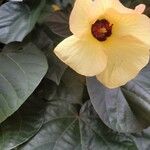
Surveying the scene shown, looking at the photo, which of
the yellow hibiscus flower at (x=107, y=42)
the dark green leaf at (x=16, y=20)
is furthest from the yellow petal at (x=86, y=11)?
the dark green leaf at (x=16, y=20)

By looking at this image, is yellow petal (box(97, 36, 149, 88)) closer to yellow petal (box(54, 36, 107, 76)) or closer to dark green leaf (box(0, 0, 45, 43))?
yellow petal (box(54, 36, 107, 76))

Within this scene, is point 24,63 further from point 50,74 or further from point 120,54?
point 120,54

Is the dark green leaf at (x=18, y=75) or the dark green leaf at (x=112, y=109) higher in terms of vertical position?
the dark green leaf at (x=18, y=75)

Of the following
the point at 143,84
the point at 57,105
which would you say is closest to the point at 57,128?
the point at 57,105

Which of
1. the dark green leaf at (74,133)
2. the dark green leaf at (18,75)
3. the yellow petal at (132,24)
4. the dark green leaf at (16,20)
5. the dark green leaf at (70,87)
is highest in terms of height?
the yellow petal at (132,24)

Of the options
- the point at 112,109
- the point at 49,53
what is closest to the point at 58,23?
the point at 49,53

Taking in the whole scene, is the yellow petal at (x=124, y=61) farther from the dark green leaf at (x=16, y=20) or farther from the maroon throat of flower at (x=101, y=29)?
the dark green leaf at (x=16, y=20)

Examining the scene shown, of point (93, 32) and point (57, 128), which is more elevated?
point (93, 32)

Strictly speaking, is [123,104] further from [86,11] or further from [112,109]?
[86,11]
